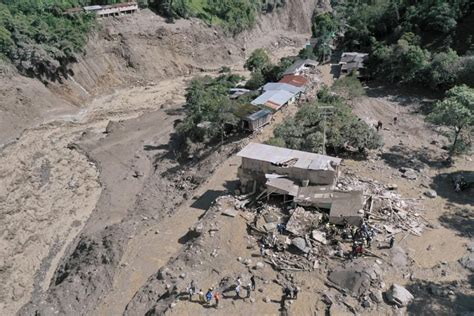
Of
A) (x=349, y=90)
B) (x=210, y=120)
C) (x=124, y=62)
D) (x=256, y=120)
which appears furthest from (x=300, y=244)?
(x=124, y=62)

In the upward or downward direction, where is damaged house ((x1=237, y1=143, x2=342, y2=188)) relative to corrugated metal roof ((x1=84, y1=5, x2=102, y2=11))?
downward

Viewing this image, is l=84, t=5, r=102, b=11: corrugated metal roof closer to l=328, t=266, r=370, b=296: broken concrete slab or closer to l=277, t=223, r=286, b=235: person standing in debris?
l=277, t=223, r=286, b=235: person standing in debris

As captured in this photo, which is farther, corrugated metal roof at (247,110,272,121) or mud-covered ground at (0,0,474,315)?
corrugated metal roof at (247,110,272,121)

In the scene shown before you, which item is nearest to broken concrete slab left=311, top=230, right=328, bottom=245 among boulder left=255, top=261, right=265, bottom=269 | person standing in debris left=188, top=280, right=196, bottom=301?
boulder left=255, top=261, right=265, bottom=269

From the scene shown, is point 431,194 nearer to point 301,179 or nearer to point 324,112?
point 301,179

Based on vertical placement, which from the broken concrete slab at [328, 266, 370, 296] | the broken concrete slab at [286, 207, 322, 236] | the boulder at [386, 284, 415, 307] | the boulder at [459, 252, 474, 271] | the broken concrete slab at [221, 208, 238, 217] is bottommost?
the boulder at [459, 252, 474, 271]

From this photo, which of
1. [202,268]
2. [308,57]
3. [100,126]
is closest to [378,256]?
[202,268]

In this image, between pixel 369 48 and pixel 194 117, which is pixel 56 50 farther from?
pixel 369 48

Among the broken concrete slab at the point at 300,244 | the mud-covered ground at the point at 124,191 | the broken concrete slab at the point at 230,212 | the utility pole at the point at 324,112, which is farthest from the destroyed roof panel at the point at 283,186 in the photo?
the utility pole at the point at 324,112
